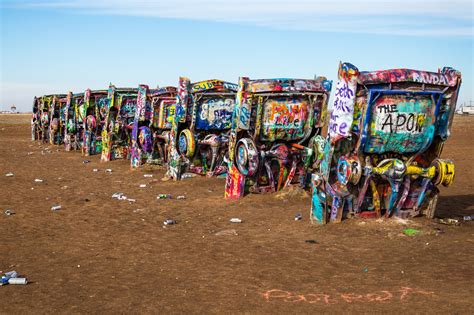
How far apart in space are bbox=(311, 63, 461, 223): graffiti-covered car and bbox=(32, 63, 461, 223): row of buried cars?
2cm

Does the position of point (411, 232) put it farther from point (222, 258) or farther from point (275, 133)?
point (275, 133)

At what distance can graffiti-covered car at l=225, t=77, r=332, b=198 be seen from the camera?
39.8ft

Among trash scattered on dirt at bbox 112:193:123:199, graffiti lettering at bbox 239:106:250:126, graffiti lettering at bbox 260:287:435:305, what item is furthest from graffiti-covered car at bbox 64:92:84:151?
graffiti lettering at bbox 260:287:435:305

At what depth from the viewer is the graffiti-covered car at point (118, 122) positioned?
794 inches

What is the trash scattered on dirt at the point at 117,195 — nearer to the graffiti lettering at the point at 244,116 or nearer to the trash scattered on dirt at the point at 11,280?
the graffiti lettering at the point at 244,116

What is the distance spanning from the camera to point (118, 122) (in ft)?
66.3

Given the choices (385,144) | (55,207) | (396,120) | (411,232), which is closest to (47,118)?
(55,207)

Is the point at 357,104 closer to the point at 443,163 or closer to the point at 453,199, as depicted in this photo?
Result: the point at 443,163

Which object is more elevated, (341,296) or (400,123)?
(400,123)

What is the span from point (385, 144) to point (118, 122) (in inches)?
497

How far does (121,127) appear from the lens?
2033cm

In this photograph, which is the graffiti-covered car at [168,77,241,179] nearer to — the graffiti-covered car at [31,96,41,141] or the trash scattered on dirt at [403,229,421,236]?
the trash scattered on dirt at [403,229,421,236]

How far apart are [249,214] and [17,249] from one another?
434 centimetres

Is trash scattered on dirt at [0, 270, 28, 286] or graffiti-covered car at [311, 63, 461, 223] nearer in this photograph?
trash scattered on dirt at [0, 270, 28, 286]
